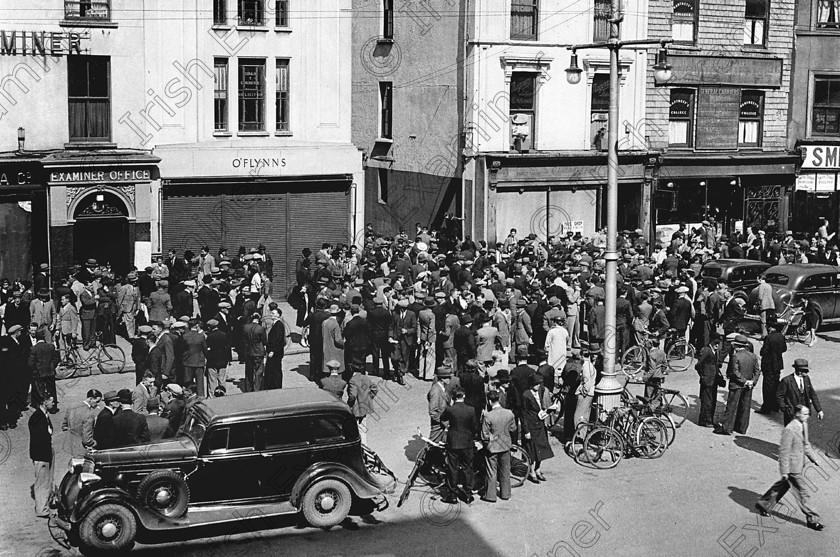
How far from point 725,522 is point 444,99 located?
78.2ft

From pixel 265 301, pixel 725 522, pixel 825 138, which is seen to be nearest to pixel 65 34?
pixel 265 301

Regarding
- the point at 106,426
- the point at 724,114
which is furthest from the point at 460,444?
the point at 724,114

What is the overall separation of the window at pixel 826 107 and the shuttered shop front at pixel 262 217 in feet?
64.8

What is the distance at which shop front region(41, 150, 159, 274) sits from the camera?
29.3 meters

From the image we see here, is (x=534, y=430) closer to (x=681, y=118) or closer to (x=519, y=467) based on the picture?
(x=519, y=467)

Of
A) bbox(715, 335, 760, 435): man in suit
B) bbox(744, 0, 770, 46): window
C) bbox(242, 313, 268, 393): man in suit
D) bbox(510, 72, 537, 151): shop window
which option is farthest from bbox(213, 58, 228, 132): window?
bbox(744, 0, 770, 46): window

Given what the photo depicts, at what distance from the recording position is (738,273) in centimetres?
2894

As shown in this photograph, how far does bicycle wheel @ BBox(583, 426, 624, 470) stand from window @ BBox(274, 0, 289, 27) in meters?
19.1

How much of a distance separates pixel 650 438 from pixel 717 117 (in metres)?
24.2

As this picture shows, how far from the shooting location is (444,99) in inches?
1464

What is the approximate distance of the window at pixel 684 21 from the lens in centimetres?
3862

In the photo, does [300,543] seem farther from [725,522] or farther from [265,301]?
[265,301]

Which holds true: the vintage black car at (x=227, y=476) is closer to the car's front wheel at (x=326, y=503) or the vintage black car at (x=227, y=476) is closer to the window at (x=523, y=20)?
the car's front wheel at (x=326, y=503)

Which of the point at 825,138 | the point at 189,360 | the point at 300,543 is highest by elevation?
the point at 825,138
